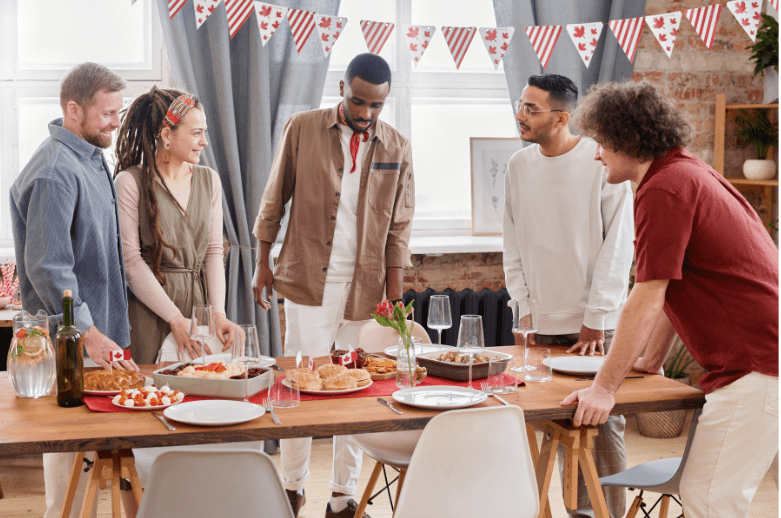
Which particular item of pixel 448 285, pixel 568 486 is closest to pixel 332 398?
pixel 568 486

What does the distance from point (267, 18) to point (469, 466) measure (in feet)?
7.89

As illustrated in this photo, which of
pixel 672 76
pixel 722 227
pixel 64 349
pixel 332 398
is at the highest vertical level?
pixel 672 76

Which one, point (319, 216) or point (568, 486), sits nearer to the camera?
point (568, 486)

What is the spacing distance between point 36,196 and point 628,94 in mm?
1658

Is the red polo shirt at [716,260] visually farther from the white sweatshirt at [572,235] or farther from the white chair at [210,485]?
the white chair at [210,485]

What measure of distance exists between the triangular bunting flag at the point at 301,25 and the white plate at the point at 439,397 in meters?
2.07

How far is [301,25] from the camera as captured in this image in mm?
3479

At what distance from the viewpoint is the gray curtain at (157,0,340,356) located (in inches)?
140

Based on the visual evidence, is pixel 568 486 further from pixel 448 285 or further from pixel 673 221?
pixel 448 285

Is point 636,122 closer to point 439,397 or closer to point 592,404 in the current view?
point 592,404

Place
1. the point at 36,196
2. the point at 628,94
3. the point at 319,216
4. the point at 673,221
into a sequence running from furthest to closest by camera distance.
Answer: the point at 319,216 → the point at 36,196 → the point at 628,94 → the point at 673,221

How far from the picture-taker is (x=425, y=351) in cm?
241

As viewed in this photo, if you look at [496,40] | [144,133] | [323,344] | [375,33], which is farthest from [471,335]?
[496,40]

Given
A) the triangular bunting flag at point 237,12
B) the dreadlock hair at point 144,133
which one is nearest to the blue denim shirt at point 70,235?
the dreadlock hair at point 144,133
